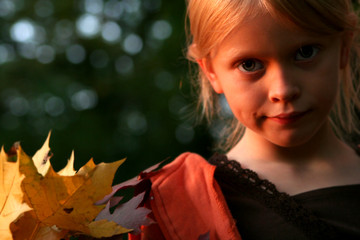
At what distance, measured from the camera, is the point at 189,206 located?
108 cm

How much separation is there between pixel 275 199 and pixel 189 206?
0.20 m

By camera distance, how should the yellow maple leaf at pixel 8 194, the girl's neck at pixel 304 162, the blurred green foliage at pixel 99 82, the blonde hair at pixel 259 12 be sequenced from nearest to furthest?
the yellow maple leaf at pixel 8 194, the blonde hair at pixel 259 12, the girl's neck at pixel 304 162, the blurred green foliage at pixel 99 82

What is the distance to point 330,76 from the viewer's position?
102 centimetres

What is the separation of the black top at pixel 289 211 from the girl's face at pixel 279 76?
0.45ft

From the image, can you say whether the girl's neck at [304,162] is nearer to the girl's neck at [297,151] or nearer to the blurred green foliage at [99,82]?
the girl's neck at [297,151]

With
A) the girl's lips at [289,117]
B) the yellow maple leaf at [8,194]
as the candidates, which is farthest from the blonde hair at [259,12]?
the yellow maple leaf at [8,194]

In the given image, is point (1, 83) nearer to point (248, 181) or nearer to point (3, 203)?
point (248, 181)

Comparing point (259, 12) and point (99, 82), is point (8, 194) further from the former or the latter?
point (99, 82)

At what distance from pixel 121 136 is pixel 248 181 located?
4.14 ft

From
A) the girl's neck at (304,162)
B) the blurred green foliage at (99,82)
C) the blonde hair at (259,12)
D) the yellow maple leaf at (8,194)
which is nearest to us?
the yellow maple leaf at (8,194)

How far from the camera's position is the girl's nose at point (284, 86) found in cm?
97

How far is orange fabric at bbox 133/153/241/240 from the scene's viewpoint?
1034 millimetres

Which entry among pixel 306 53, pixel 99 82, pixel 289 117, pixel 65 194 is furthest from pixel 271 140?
pixel 99 82

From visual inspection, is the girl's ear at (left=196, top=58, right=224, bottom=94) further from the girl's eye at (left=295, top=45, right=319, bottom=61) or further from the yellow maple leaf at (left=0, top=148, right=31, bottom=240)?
the yellow maple leaf at (left=0, top=148, right=31, bottom=240)
